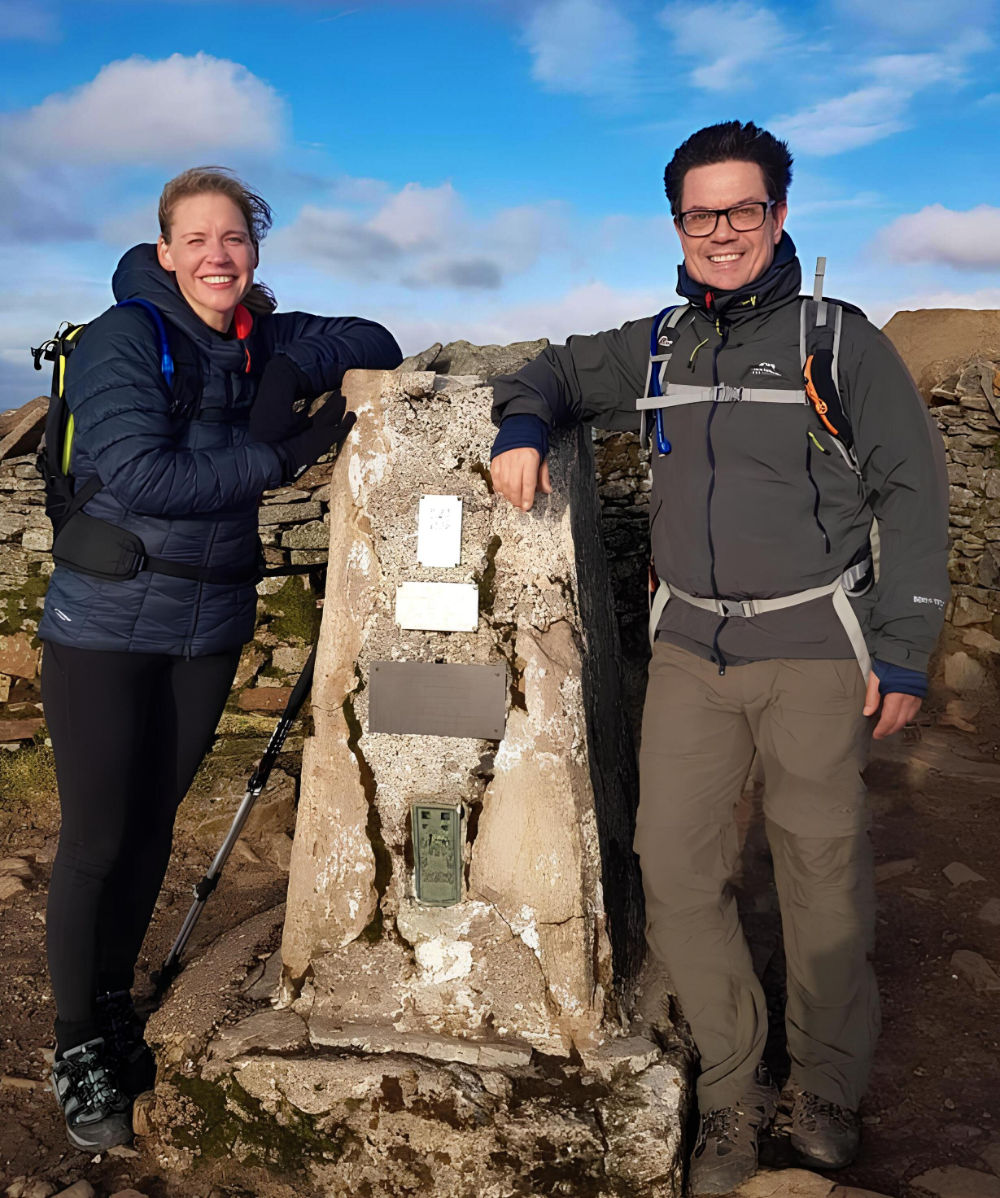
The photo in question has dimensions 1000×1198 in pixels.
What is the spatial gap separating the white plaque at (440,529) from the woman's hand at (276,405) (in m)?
0.45

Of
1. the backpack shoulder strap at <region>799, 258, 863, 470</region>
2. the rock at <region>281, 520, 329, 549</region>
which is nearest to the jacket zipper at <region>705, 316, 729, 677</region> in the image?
the backpack shoulder strap at <region>799, 258, 863, 470</region>

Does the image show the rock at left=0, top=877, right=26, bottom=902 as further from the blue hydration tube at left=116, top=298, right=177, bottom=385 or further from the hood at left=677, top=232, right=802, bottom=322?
the hood at left=677, top=232, right=802, bottom=322

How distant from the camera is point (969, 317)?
13.4 metres

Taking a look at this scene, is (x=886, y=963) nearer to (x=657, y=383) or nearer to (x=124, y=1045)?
(x=657, y=383)

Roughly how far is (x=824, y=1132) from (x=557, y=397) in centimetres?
233

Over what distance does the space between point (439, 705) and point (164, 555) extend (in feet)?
3.05

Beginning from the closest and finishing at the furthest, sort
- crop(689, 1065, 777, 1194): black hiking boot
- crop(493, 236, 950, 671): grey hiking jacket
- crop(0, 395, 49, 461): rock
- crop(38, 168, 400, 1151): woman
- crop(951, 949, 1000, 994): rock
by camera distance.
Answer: crop(493, 236, 950, 671): grey hiking jacket
crop(38, 168, 400, 1151): woman
crop(689, 1065, 777, 1194): black hiking boot
crop(951, 949, 1000, 994): rock
crop(0, 395, 49, 461): rock

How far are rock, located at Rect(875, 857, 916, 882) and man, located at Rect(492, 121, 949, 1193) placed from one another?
7.87 feet

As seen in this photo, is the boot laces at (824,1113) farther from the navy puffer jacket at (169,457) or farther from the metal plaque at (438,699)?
the navy puffer jacket at (169,457)

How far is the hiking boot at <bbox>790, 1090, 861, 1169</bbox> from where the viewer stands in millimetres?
3098

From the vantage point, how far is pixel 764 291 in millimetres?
2779

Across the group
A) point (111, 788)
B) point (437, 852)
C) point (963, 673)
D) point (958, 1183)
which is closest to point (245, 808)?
point (111, 788)

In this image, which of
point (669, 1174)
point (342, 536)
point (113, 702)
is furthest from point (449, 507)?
point (669, 1174)

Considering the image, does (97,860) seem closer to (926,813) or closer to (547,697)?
(547,697)
